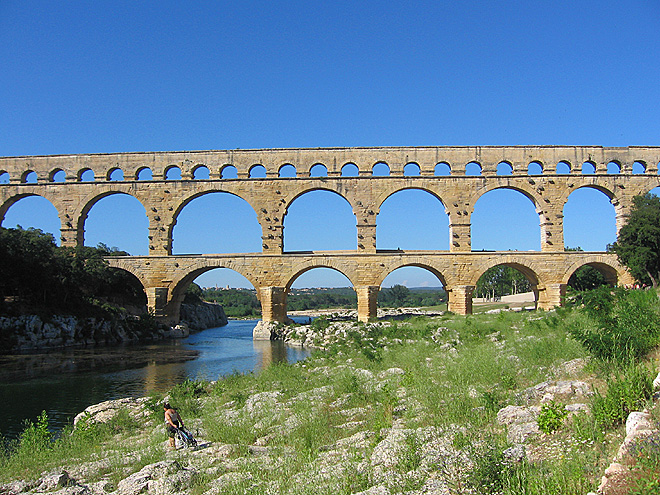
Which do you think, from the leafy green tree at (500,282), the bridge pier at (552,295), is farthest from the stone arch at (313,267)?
the leafy green tree at (500,282)

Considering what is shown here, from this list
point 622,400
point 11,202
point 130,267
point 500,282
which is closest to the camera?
point 622,400

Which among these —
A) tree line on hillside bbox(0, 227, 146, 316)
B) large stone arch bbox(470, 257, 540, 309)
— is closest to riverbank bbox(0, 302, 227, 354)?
tree line on hillside bbox(0, 227, 146, 316)

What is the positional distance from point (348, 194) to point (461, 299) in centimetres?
802

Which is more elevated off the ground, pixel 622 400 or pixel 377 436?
pixel 622 400

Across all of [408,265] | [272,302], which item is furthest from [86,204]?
[408,265]

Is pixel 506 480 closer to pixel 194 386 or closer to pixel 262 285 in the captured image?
pixel 194 386

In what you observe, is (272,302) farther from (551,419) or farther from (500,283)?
(500,283)

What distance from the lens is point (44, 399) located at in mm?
10523

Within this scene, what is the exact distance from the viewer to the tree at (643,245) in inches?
810

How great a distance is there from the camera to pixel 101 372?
13.8m

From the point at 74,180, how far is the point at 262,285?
11.9m

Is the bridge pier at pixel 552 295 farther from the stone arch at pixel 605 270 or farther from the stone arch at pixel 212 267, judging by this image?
the stone arch at pixel 212 267

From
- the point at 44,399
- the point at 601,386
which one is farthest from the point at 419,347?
the point at 44,399

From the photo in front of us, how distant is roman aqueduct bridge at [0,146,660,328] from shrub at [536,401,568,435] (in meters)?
19.2
